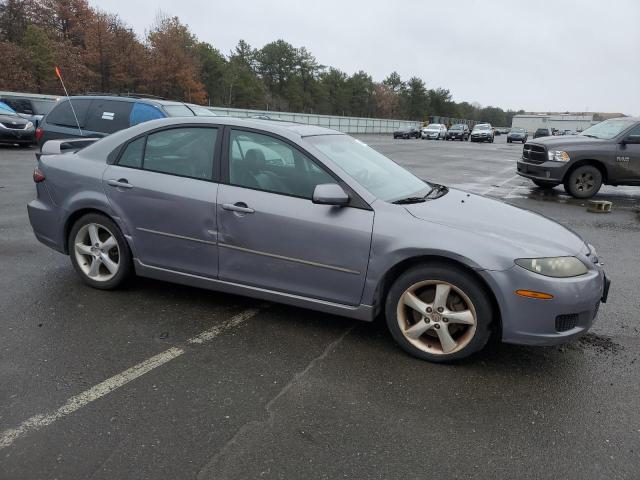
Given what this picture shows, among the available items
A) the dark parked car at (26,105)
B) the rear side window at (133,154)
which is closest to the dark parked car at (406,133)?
the dark parked car at (26,105)

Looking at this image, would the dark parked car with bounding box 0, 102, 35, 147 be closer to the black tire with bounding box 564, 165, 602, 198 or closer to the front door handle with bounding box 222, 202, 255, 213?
the front door handle with bounding box 222, 202, 255, 213

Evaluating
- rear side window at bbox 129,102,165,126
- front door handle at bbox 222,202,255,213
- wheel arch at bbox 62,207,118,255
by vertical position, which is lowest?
wheel arch at bbox 62,207,118,255

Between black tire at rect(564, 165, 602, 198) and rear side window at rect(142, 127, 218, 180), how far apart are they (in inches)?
369

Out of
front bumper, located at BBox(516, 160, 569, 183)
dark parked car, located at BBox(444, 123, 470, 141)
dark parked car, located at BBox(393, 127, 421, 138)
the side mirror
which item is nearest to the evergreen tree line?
dark parked car, located at BBox(393, 127, 421, 138)

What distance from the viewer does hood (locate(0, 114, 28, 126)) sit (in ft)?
54.2

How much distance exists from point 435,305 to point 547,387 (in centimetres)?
85

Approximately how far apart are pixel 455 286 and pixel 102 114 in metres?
7.78

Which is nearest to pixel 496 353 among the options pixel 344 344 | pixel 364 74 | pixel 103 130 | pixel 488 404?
pixel 488 404

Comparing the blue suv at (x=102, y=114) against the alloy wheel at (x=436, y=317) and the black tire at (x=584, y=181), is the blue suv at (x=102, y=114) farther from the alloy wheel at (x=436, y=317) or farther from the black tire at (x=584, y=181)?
the black tire at (x=584, y=181)

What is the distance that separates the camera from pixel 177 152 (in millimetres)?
4223

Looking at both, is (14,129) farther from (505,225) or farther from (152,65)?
(152,65)

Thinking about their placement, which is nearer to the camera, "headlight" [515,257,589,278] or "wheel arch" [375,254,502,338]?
"headlight" [515,257,589,278]

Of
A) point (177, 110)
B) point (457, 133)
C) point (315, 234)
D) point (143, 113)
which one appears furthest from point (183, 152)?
point (457, 133)

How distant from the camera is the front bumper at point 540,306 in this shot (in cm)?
319
